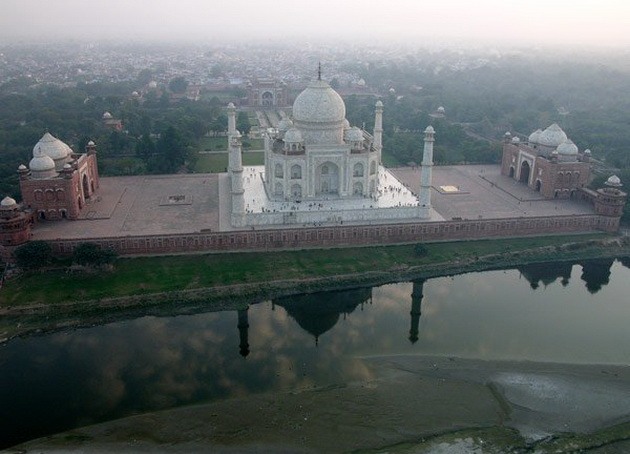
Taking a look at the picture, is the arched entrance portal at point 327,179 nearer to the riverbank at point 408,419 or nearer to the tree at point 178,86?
the riverbank at point 408,419

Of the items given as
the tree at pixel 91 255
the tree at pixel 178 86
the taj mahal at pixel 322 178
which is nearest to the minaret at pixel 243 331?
the tree at pixel 91 255

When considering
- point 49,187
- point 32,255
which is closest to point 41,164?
point 49,187

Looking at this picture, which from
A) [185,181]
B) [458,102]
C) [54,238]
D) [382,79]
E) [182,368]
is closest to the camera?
[182,368]

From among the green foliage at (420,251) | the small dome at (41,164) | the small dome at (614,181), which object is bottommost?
the green foliage at (420,251)

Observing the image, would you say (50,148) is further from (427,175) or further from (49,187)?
(427,175)

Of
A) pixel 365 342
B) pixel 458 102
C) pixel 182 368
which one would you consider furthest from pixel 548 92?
pixel 182 368

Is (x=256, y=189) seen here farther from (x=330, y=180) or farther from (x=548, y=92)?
(x=548, y=92)

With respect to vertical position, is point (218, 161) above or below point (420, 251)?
above
